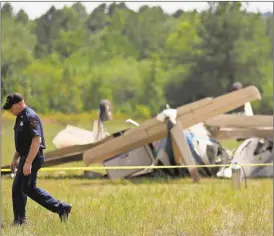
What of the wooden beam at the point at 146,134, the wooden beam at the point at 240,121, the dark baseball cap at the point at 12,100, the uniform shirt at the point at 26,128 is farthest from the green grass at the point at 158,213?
the wooden beam at the point at 240,121

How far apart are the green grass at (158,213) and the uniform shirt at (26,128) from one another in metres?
0.91

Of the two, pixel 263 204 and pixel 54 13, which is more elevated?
pixel 54 13

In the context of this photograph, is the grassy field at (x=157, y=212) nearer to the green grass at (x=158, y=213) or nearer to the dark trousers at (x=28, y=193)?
the green grass at (x=158, y=213)


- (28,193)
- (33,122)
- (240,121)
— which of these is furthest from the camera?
(240,121)

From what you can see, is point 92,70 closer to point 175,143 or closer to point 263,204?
point 175,143

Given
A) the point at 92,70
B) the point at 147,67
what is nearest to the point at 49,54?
the point at 92,70

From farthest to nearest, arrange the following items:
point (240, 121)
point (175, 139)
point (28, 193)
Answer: point (240, 121) < point (175, 139) < point (28, 193)

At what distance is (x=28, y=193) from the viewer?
32.7 ft

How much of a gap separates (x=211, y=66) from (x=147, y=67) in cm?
739

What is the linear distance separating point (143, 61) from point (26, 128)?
199ft

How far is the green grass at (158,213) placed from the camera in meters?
9.59

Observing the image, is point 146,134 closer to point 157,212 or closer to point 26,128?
point 157,212

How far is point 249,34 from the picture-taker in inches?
2490

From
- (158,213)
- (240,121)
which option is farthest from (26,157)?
(240,121)
